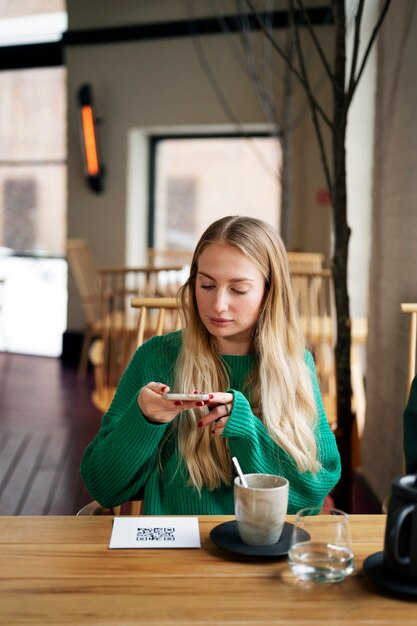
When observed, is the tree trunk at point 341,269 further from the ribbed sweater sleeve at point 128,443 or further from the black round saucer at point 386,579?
the black round saucer at point 386,579

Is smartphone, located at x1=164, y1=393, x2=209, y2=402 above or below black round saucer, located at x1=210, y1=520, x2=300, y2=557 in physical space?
above

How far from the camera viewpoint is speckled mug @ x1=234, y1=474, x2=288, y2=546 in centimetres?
112

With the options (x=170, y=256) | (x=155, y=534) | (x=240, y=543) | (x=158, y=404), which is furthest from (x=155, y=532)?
(x=170, y=256)

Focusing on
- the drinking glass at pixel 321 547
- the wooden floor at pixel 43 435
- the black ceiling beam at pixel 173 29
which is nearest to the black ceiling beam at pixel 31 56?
the black ceiling beam at pixel 173 29

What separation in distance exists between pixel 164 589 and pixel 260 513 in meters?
0.18

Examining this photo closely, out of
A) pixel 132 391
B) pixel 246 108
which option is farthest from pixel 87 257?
pixel 132 391

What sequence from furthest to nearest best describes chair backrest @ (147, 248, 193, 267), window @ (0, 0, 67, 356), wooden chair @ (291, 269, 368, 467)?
window @ (0, 0, 67, 356)
chair backrest @ (147, 248, 193, 267)
wooden chair @ (291, 269, 368, 467)

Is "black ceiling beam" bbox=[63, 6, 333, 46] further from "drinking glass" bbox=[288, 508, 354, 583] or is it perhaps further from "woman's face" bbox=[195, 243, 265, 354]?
"drinking glass" bbox=[288, 508, 354, 583]

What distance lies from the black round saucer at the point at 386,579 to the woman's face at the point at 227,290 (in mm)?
594

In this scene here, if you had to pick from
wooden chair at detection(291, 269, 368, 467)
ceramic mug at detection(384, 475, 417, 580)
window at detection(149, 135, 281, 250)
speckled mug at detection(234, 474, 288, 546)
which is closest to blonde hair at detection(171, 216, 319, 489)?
speckled mug at detection(234, 474, 288, 546)

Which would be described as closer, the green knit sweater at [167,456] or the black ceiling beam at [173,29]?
the green knit sweater at [167,456]

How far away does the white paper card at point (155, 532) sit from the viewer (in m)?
1.17

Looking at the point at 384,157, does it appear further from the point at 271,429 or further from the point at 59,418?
the point at 59,418

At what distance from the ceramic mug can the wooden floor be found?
2.43m
